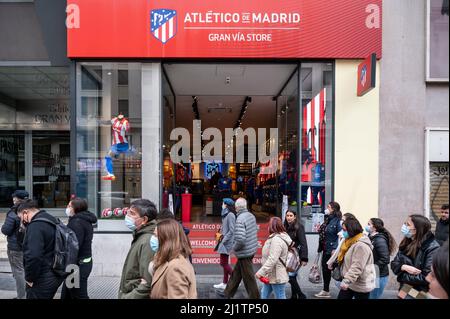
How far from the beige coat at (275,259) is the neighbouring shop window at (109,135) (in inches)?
145

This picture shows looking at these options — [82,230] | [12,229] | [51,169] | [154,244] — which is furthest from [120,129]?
[51,169]

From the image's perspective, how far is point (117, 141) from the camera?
7.91 metres

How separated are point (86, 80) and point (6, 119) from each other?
565 centimetres

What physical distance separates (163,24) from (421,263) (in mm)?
6138

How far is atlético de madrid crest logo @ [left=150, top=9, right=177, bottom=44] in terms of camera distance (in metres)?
7.17

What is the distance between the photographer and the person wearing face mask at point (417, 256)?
398 cm

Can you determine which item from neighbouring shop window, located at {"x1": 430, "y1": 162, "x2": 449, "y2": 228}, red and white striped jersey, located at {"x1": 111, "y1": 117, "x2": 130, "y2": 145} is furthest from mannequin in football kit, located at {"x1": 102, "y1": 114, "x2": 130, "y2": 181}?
neighbouring shop window, located at {"x1": 430, "y1": 162, "x2": 449, "y2": 228}

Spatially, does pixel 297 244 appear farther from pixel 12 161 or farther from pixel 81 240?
pixel 12 161

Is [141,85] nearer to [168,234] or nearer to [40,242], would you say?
[40,242]

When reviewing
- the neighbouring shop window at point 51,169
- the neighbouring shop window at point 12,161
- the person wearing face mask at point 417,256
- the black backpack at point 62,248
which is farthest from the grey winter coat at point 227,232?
the neighbouring shop window at point 12,161

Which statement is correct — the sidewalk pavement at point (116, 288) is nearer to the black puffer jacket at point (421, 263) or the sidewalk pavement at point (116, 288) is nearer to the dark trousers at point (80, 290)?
the dark trousers at point (80, 290)

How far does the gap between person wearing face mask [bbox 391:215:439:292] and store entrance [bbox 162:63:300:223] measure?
395 cm

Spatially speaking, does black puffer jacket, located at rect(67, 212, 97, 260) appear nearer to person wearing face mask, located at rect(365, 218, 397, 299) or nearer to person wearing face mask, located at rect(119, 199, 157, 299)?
person wearing face mask, located at rect(119, 199, 157, 299)
